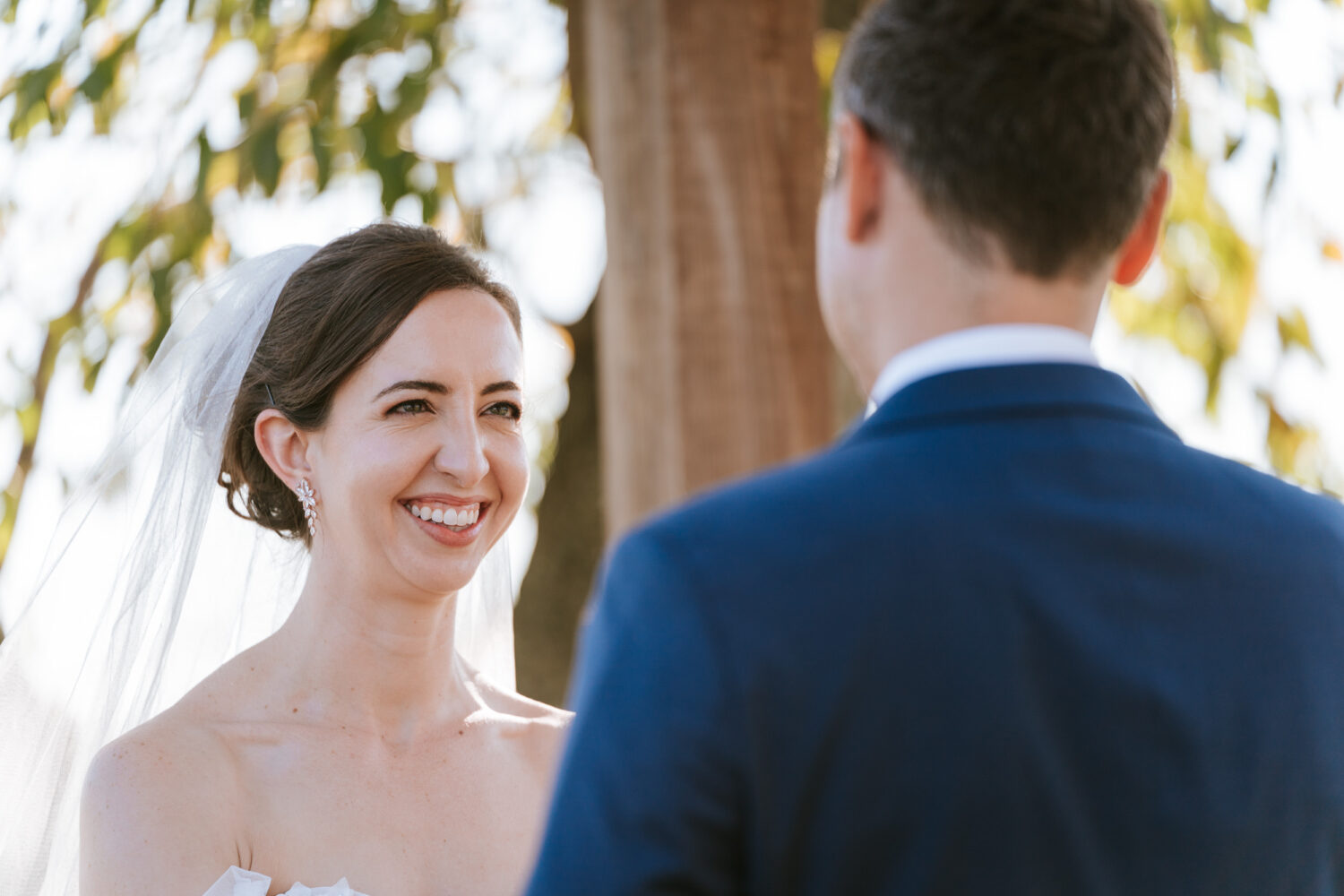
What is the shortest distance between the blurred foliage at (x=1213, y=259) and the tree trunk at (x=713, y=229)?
152 centimetres

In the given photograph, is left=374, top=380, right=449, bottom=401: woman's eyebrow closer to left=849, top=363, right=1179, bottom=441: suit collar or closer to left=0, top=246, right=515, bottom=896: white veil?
left=0, top=246, right=515, bottom=896: white veil

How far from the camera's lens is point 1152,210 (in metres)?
1.35

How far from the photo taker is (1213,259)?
5.41 metres

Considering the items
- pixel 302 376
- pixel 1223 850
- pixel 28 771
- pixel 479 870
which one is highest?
pixel 302 376

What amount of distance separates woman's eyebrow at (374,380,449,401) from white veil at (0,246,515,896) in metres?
0.38

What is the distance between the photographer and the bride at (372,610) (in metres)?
2.55

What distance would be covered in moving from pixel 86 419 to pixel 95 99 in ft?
3.33

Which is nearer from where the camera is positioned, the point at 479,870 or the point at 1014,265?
the point at 1014,265

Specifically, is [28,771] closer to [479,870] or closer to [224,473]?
[224,473]

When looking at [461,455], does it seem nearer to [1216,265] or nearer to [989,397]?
[989,397]

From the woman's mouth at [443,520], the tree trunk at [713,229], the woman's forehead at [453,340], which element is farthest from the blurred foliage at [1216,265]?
the woman's mouth at [443,520]

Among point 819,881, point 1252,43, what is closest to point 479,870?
point 819,881

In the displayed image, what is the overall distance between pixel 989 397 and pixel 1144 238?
0.86ft

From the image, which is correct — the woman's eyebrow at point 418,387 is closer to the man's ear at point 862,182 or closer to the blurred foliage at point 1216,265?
the man's ear at point 862,182
